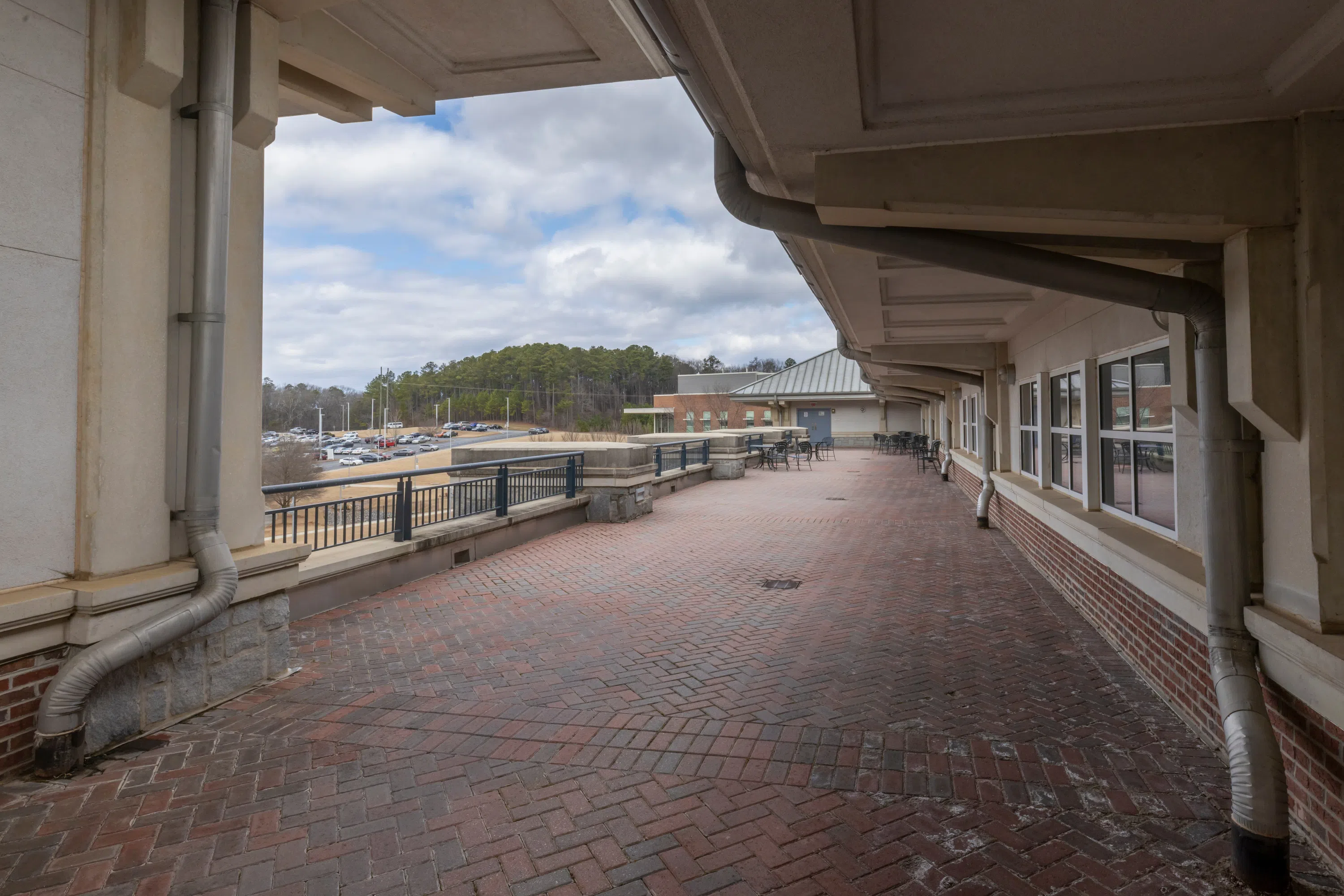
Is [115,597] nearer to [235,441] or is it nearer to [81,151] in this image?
[235,441]

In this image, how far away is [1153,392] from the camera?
4875 millimetres

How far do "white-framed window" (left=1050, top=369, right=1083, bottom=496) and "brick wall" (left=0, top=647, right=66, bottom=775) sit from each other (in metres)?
7.76

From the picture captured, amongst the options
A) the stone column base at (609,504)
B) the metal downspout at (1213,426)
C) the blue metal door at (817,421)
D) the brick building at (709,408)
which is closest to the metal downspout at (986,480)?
the stone column base at (609,504)

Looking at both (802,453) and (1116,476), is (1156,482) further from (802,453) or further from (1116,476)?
(802,453)

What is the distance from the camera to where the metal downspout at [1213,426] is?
2572mm

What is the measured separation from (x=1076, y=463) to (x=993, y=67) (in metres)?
5.58

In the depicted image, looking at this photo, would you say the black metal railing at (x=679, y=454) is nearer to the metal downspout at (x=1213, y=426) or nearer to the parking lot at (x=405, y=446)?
the parking lot at (x=405, y=446)

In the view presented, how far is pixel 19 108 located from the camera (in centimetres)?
330

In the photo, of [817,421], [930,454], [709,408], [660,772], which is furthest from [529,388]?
[660,772]

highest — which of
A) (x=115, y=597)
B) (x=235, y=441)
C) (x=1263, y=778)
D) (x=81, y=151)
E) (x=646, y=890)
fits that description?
(x=81, y=151)

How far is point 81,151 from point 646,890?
14.9 ft

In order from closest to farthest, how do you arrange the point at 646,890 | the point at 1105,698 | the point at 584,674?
the point at 646,890
the point at 1105,698
the point at 584,674

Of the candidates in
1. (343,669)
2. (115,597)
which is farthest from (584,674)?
(115,597)

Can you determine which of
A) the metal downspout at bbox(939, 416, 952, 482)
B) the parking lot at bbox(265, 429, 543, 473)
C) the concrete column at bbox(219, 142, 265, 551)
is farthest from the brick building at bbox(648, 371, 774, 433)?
the concrete column at bbox(219, 142, 265, 551)
